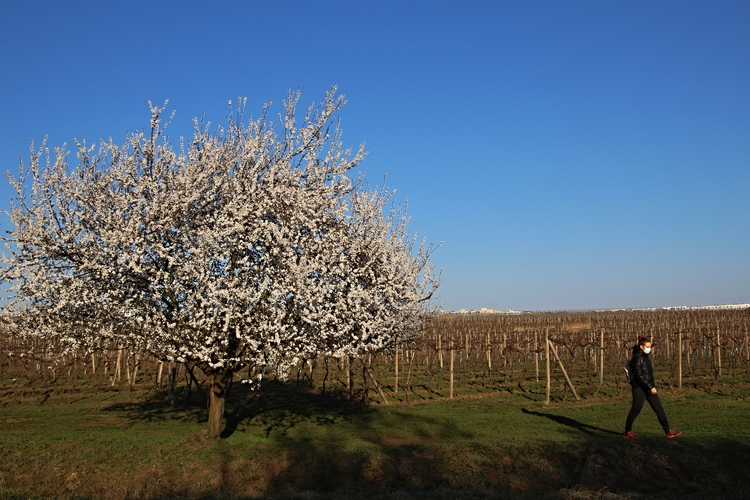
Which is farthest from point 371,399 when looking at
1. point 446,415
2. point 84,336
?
point 84,336

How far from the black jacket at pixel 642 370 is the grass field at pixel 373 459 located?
1.08 meters

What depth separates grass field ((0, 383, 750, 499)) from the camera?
9.55m

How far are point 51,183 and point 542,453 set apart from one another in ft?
34.1

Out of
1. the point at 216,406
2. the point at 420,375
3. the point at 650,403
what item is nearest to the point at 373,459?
the point at 216,406

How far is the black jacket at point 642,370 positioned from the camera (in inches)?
430

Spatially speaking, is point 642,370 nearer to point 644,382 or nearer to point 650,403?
point 644,382

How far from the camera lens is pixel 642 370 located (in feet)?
35.9

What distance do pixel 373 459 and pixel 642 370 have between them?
5377mm

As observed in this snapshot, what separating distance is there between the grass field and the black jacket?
1.08 m

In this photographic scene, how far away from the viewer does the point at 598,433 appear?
1382 centimetres

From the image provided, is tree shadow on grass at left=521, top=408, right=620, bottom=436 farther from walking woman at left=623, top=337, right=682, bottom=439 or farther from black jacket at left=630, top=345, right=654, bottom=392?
black jacket at left=630, top=345, right=654, bottom=392

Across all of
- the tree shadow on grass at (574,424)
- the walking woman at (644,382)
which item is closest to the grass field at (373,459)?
the tree shadow on grass at (574,424)

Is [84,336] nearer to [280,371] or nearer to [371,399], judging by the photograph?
[280,371]

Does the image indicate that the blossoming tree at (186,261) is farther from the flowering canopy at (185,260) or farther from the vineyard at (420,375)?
the vineyard at (420,375)
